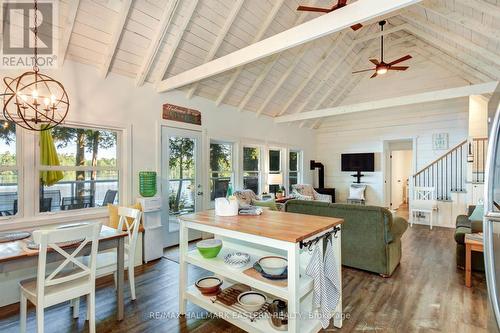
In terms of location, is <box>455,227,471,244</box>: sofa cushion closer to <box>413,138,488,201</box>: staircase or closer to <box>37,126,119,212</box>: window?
<box>413,138,488,201</box>: staircase

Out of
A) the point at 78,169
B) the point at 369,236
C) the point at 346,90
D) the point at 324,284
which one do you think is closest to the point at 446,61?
the point at 346,90

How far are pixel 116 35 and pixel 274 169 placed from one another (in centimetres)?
496

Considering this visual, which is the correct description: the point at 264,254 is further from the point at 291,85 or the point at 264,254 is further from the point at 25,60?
the point at 291,85

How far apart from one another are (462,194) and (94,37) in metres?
7.61

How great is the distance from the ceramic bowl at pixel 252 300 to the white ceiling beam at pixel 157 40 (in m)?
3.33

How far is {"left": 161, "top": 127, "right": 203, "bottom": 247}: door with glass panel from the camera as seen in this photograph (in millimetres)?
4492

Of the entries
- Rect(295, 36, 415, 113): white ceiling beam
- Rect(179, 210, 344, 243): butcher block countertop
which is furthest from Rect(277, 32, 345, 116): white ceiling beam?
Rect(179, 210, 344, 243): butcher block countertop

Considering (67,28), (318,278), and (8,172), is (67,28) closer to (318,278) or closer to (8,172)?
(8,172)

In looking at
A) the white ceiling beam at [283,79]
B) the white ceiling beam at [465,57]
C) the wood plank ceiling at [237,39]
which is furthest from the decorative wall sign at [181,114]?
the white ceiling beam at [465,57]

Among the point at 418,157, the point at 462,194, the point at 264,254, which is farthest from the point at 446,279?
the point at 418,157

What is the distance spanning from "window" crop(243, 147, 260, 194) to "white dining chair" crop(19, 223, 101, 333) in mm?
4311

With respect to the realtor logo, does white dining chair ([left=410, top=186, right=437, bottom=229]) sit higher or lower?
lower

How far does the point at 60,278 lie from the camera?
1940mm

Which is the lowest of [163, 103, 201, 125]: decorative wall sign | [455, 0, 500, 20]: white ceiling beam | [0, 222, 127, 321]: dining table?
[0, 222, 127, 321]: dining table
